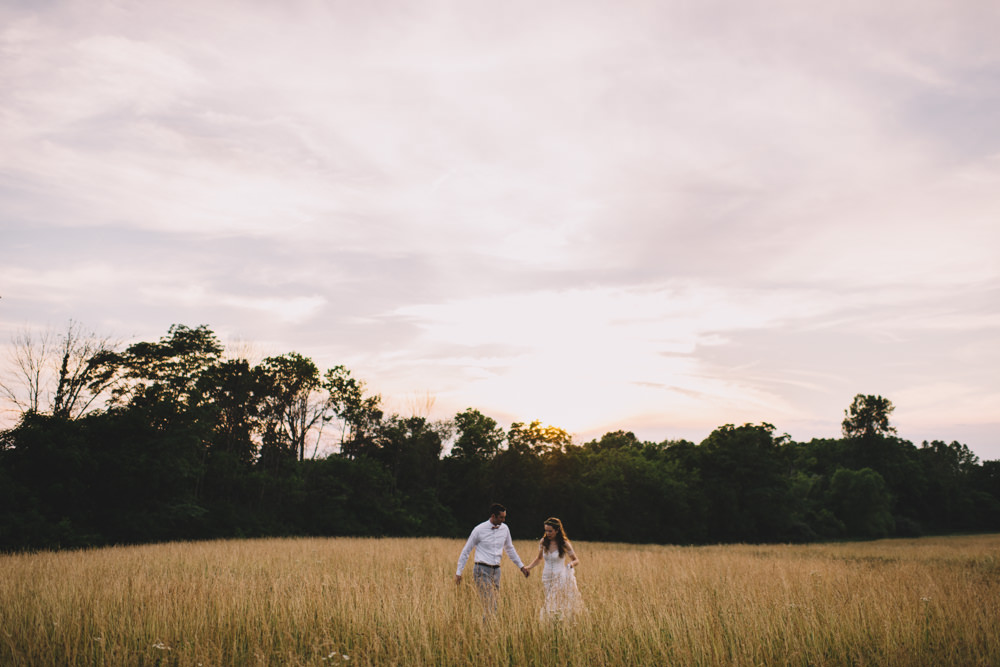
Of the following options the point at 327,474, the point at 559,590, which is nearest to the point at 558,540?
the point at 559,590

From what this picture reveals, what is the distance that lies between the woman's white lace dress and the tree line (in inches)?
1002

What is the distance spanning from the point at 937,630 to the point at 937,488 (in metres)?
109

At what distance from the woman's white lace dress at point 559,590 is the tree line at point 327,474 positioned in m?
25.5

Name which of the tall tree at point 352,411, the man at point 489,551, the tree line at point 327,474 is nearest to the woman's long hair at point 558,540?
the man at point 489,551

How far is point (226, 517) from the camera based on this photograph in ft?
112

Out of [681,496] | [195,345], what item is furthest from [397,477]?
[681,496]

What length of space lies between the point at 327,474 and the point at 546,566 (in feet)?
117

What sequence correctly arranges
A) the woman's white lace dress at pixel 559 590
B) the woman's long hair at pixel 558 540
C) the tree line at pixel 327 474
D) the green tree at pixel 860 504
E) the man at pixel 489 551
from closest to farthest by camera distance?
1. the woman's white lace dress at pixel 559 590
2. the woman's long hair at pixel 558 540
3. the man at pixel 489 551
4. the tree line at pixel 327 474
5. the green tree at pixel 860 504

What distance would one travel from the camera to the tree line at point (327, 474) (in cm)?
2727

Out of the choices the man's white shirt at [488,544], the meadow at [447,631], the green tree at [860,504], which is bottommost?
the green tree at [860,504]

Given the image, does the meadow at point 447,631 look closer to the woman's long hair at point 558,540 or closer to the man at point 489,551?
the man at point 489,551

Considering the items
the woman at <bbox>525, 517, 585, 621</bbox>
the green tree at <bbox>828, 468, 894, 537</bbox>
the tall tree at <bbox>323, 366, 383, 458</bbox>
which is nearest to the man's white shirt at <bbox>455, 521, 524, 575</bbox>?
the woman at <bbox>525, 517, 585, 621</bbox>

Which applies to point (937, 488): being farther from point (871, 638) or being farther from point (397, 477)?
point (871, 638)

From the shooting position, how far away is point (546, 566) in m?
8.74
